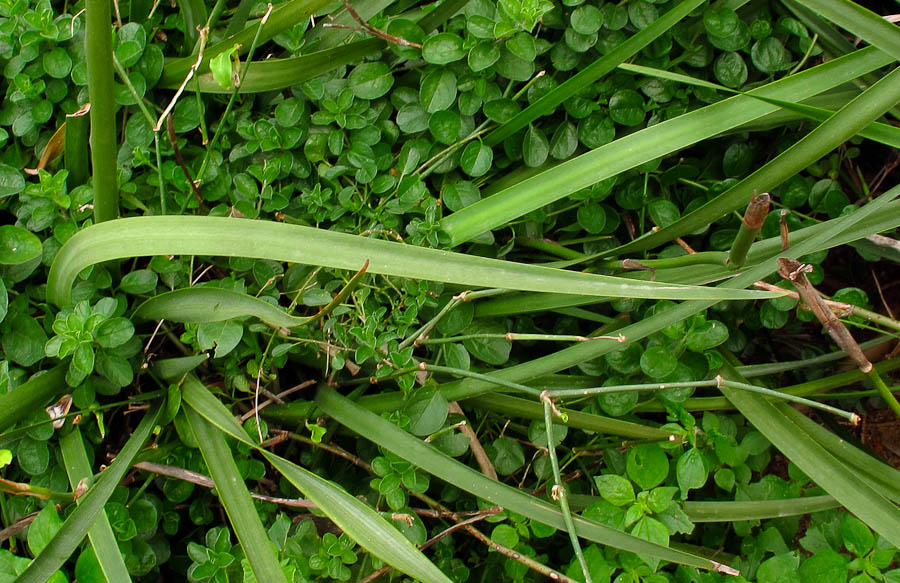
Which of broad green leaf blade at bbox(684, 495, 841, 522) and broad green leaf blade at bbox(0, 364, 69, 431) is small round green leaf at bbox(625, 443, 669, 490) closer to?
broad green leaf blade at bbox(684, 495, 841, 522)

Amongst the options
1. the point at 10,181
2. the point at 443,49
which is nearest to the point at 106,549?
the point at 10,181

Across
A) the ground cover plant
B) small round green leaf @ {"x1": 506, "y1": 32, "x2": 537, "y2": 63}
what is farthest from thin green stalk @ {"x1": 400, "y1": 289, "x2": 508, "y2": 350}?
small round green leaf @ {"x1": 506, "y1": 32, "x2": 537, "y2": 63}

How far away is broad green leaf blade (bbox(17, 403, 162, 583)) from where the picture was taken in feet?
2.77

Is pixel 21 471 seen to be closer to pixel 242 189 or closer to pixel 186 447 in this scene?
pixel 186 447

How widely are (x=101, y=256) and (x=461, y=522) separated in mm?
624

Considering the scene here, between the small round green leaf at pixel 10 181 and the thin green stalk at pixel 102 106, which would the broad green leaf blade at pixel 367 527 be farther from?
the small round green leaf at pixel 10 181

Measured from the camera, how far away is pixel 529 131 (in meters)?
1.18

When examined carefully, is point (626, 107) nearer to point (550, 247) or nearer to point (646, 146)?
point (646, 146)

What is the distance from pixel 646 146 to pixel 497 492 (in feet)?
1.78

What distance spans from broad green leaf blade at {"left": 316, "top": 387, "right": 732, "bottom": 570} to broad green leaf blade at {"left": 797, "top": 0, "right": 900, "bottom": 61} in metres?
0.77

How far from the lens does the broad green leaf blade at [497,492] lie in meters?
0.96

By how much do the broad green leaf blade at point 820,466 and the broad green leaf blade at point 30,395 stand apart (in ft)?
3.18

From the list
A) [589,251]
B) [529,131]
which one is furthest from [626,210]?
[529,131]

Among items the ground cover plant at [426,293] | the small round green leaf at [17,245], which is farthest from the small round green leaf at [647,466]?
the small round green leaf at [17,245]
